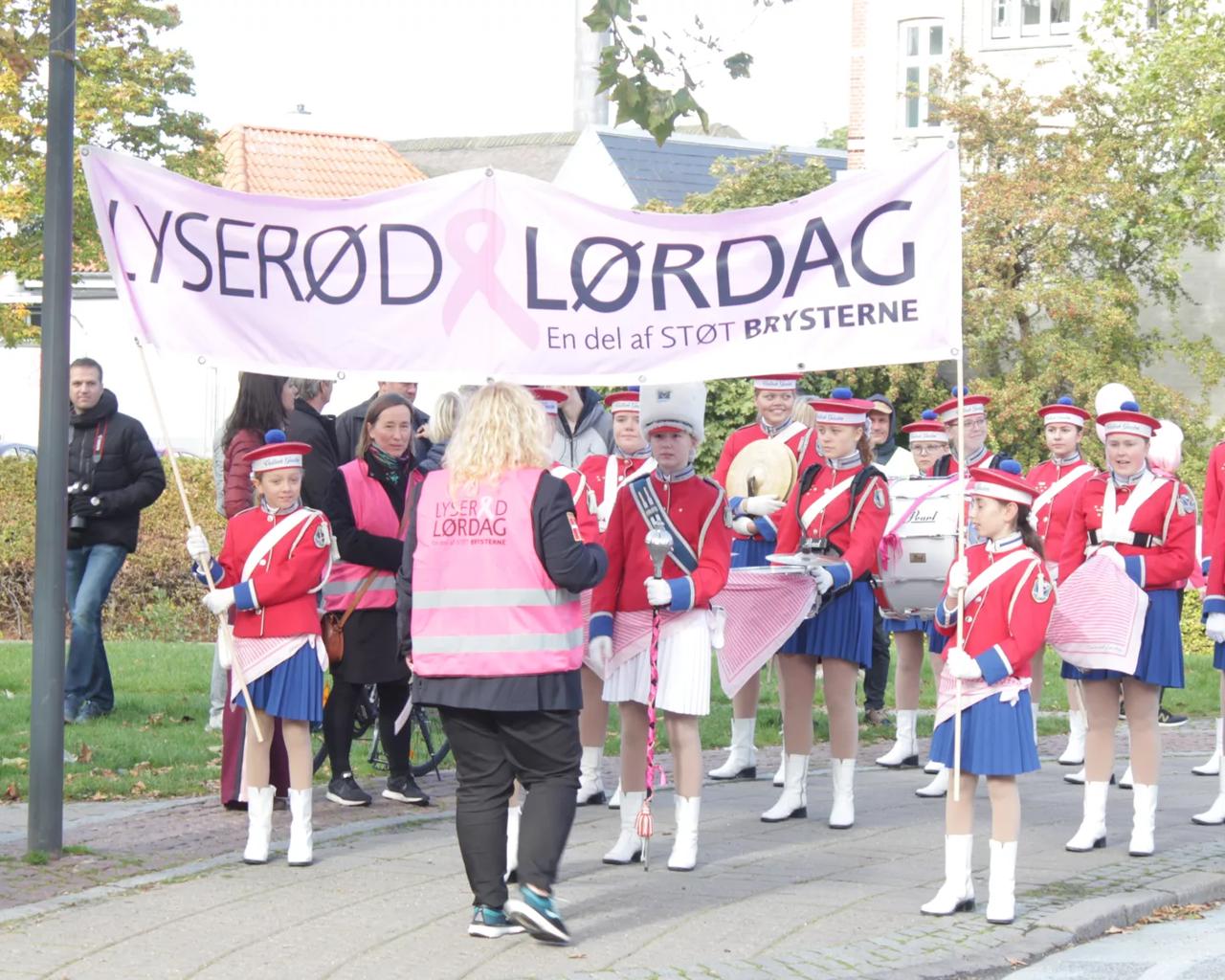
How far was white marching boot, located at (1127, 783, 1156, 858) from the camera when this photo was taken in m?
8.64

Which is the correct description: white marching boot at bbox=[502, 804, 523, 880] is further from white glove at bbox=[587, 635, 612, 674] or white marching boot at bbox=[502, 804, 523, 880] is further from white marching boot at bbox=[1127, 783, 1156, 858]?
white marching boot at bbox=[1127, 783, 1156, 858]

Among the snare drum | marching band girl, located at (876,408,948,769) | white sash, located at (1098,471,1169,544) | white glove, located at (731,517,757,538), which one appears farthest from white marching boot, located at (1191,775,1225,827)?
white glove, located at (731,517,757,538)

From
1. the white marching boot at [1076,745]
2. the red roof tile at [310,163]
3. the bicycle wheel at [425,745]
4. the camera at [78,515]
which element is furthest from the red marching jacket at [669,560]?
the red roof tile at [310,163]

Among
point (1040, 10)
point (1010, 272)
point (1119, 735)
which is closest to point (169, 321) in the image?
point (1119, 735)

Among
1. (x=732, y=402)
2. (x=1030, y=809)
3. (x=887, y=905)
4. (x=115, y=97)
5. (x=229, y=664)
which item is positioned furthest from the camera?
(x=732, y=402)

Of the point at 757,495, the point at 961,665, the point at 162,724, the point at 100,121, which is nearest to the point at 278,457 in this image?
the point at 757,495

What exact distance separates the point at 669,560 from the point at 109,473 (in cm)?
536

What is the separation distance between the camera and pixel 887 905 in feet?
24.5

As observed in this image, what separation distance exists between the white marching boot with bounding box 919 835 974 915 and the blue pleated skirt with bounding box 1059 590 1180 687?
1.77m

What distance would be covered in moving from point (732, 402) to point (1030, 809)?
1823cm

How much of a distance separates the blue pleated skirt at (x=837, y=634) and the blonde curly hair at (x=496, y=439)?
282 centimetres

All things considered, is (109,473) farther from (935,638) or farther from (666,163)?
(666,163)

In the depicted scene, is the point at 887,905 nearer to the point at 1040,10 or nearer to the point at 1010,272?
the point at 1010,272

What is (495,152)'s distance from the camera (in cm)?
5088
